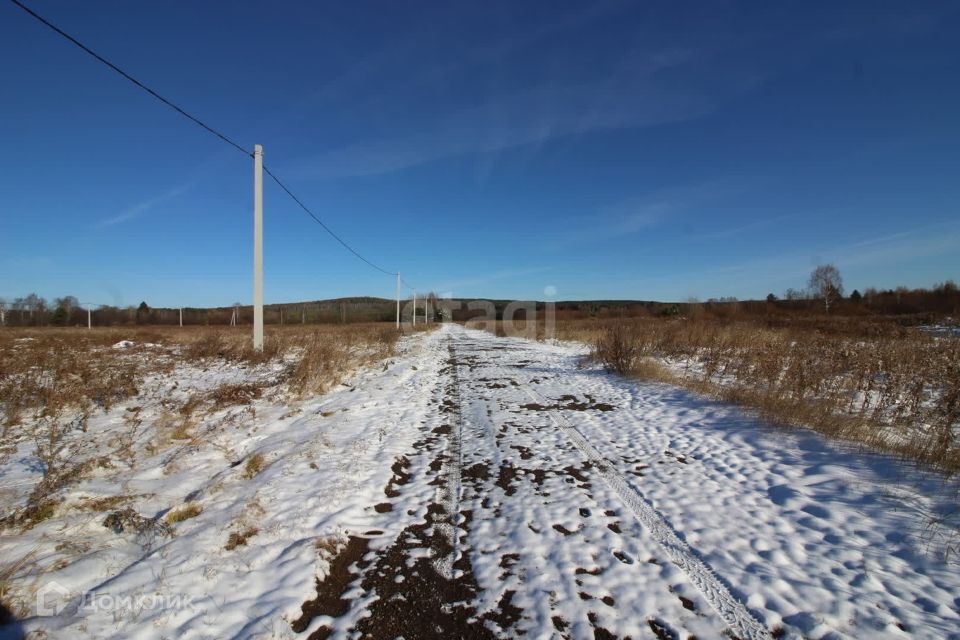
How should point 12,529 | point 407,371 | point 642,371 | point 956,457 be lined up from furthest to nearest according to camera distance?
1. point 407,371
2. point 642,371
3. point 956,457
4. point 12,529

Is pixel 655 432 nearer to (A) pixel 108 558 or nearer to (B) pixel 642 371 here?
(B) pixel 642 371

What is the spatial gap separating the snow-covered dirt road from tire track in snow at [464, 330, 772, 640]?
14 mm

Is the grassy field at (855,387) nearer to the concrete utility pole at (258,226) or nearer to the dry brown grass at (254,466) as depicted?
the dry brown grass at (254,466)

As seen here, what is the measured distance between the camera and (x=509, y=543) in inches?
126

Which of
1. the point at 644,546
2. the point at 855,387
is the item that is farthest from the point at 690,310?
the point at 644,546

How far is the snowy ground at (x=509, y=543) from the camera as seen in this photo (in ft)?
7.84

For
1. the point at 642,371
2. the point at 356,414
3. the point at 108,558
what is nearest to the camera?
the point at 108,558

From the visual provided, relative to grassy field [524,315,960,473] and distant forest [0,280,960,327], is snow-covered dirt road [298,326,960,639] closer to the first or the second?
grassy field [524,315,960,473]

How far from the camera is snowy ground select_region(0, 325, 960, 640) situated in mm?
2389

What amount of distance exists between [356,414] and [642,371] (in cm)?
784

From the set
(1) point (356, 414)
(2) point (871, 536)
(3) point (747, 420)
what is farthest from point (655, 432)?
(1) point (356, 414)

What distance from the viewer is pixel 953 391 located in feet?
16.8

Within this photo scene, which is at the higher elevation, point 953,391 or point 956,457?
point 953,391

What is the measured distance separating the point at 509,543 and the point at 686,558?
1367mm
